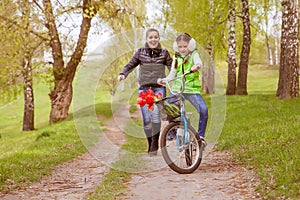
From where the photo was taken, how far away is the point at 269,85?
1711 inches

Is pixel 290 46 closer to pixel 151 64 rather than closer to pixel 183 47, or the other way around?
pixel 151 64

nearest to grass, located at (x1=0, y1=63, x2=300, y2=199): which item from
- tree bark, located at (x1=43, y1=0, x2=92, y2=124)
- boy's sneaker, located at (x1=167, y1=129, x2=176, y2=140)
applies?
boy's sneaker, located at (x1=167, y1=129, x2=176, y2=140)

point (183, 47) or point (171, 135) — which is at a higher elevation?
point (183, 47)

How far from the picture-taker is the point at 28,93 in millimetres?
22906

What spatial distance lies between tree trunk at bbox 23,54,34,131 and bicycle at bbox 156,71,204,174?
13.8m

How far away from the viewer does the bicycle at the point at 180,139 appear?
6.16 metres

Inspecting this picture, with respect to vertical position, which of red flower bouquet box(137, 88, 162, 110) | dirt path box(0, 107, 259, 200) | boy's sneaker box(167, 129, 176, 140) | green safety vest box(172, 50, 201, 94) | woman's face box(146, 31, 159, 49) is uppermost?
woman's face box(146, 31, 159, 49)

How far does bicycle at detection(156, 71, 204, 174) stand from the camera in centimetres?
616

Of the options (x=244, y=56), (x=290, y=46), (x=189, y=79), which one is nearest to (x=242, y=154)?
(x=189, y=79)

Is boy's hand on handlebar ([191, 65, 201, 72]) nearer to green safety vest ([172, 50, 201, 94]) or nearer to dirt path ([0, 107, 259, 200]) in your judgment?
green safety vest ([172, 50, 201, 94])

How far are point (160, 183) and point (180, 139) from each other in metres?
0.79

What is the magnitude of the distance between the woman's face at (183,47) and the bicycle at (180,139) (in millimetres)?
465

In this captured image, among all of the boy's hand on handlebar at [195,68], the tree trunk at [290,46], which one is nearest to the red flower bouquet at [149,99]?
the boy's hand on handlebar at [195,68]

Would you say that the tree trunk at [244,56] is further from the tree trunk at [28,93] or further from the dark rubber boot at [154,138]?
the dark rubber boot at [154,138]
